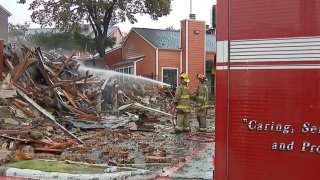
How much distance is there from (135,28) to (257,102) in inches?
1386

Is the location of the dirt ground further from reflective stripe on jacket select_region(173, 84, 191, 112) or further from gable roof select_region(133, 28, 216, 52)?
gable roof select_region(133, 28, 216, 52)

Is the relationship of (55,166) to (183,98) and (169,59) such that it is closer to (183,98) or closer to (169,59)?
(183,98)

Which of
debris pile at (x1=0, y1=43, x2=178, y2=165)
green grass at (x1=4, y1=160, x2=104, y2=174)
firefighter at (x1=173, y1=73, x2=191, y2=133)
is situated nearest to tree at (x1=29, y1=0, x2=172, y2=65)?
debris pile at (x1=0, y1=43, x2=178, y2=165)

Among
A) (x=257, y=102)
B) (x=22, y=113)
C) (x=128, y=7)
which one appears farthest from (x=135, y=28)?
(x=257, y=102)

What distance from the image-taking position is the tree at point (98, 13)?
3900 centimetres

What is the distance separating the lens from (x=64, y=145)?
963 centimetres

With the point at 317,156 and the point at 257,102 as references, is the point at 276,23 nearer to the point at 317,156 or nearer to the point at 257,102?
the point at 257,102

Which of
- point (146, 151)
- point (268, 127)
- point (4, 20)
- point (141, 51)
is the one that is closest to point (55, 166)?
point (146, 151)

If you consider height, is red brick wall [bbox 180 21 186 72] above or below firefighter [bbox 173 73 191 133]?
above

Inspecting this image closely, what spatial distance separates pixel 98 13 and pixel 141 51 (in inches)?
291

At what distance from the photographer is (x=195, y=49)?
34.5 m

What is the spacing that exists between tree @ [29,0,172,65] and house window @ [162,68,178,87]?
8230mm

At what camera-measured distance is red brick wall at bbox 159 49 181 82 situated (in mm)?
33594

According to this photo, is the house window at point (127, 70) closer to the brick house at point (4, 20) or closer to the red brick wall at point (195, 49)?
the red brick wall at point (195, 49)
